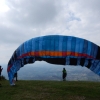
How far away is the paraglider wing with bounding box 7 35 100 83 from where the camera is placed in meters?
14.6

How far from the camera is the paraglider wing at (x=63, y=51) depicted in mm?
14617

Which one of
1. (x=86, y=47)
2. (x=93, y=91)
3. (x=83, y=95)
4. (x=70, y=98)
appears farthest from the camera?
(x=93, y=91)

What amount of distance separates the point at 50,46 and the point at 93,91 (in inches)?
275

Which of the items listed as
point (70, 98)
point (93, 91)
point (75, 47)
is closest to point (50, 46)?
point (75, 47)

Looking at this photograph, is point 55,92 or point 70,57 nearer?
point 70,57

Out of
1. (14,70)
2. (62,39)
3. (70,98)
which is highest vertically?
(62,39)

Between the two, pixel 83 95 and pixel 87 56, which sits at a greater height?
pixel 87 56

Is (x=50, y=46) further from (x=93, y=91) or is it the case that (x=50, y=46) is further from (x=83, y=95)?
(x=93, y=91)

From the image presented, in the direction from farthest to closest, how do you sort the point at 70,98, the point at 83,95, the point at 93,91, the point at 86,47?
the point at 93,91 → the point at 83,95 → the point at 70,98 → the point at 86,47

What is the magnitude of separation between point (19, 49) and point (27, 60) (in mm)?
1147

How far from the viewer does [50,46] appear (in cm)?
1504

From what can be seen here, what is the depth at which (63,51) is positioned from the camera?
1497 centimetres

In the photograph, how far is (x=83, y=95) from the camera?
17312 mm

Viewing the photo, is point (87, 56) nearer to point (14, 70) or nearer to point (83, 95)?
point (83, 95)
